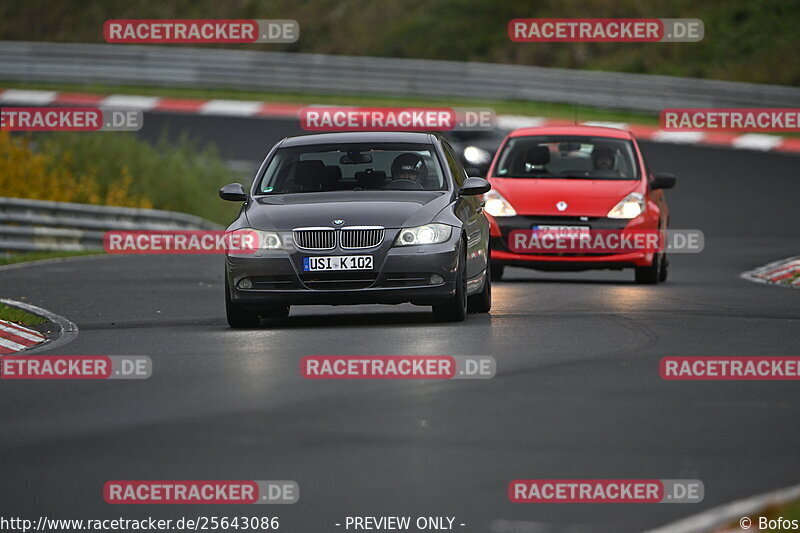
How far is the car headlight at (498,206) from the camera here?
19188 millimetres

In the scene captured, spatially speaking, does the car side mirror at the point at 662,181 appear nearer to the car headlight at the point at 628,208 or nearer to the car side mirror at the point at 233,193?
the car headlight at the point at 628,208

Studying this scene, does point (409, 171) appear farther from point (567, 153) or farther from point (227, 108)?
point (227, 108)

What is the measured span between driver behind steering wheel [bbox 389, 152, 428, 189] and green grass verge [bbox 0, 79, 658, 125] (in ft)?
80.2

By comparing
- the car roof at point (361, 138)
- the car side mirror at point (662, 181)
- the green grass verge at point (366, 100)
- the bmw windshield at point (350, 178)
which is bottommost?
the car side mirror at point (662, 181)

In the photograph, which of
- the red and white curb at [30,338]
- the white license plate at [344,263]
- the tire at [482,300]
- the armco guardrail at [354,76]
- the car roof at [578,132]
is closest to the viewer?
the red and white curb at [30,338]

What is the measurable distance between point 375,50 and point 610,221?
3170cm

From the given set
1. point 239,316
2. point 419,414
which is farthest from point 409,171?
point 419,414

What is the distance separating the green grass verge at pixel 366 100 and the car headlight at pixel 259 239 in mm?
25842

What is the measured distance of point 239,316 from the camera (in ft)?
47.2

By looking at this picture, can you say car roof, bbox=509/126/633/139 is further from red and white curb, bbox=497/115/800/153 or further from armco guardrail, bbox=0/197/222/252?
red and white curb, bbox=497/115/800/153

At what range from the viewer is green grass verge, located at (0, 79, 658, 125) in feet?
133

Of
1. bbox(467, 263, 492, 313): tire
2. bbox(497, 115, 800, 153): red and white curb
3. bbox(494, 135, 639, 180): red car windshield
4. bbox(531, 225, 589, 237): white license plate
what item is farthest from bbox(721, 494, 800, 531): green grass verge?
bbox(497, 115, 800, 153): red and white curb

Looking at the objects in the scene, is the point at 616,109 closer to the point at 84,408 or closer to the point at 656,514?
the point at 84,408

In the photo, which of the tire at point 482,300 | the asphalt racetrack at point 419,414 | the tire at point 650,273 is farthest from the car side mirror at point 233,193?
the tire at point 650,273
